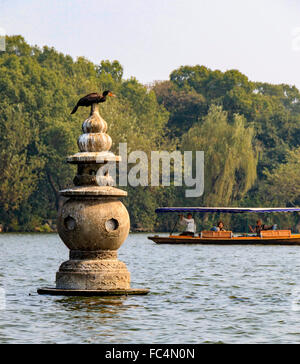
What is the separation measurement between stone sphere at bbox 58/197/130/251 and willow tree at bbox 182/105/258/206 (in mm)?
47652

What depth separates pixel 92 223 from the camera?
23328 mm

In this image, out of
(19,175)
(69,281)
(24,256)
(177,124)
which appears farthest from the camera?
(177,124)

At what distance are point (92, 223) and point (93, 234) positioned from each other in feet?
0.86

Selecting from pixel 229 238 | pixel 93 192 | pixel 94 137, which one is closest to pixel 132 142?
pixel 229 238

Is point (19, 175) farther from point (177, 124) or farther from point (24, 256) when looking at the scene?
point (24, 256)

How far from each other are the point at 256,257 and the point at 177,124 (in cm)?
4259

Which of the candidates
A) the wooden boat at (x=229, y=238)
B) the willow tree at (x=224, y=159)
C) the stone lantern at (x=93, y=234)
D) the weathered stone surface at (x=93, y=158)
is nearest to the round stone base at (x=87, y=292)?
the stone lantern at (x=93, y=234)

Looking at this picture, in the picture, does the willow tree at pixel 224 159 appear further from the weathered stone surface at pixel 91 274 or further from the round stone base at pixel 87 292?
the weathered stone surface at pixel 91 274

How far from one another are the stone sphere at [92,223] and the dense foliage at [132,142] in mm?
47745

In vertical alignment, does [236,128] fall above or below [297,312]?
above

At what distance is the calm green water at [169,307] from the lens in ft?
→ 60.8

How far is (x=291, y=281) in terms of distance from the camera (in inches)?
1237

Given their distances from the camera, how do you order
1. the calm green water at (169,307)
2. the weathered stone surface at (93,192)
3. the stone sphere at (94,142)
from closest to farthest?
1. the calm green water at (169,307)
2. the weathered stone surface at (93,192)
3. the stone sphere at (94,142)
